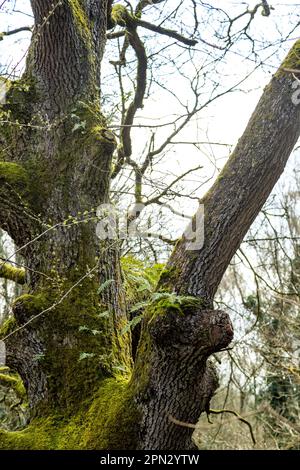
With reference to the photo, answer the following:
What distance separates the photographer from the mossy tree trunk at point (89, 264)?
9.30ft

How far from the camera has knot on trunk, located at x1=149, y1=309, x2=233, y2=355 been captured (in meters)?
2.70

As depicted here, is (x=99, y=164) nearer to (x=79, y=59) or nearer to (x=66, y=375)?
(x=79, y=59)

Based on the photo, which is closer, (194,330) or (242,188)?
(194,330)

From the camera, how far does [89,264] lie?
3785 millimetres

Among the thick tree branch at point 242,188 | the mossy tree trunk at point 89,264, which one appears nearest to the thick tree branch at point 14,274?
the mossy tree trunk at point 89,264

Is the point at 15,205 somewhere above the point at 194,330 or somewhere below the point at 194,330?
above

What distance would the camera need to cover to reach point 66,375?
135 inches

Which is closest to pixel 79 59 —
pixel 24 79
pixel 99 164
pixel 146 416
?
pixel 24 79

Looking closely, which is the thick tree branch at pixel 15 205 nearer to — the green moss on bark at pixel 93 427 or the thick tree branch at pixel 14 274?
the thick tree branch at pixel 14 274

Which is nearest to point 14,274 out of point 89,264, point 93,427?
point 89,264

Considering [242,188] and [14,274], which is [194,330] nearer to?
[242,188]

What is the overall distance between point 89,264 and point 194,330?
1314mm

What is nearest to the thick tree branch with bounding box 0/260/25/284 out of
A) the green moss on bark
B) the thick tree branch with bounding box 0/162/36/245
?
the thick tree branch with bounding box 0/162/36/245
